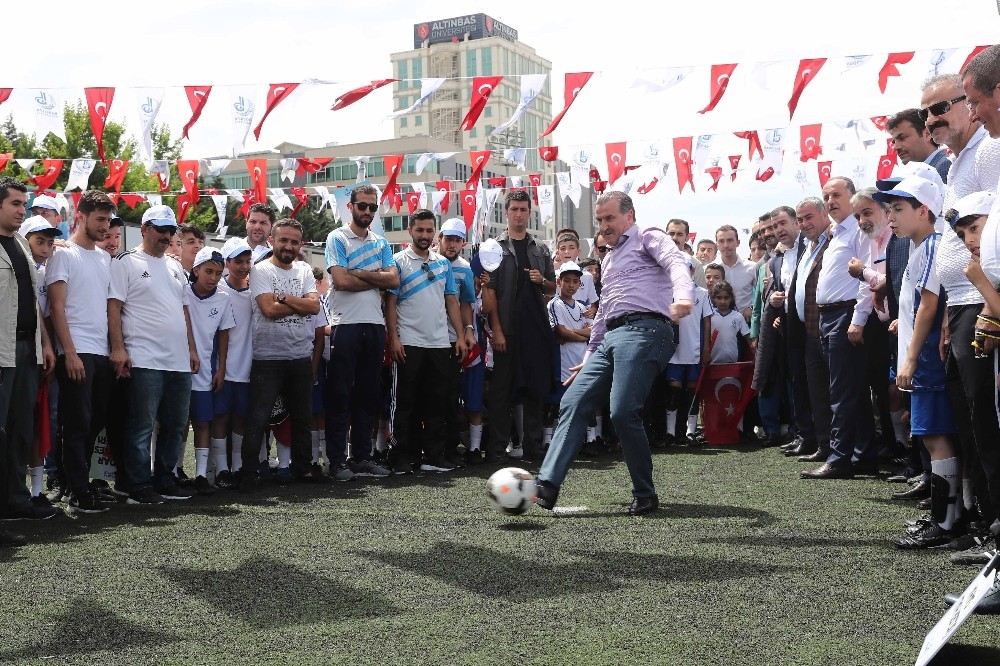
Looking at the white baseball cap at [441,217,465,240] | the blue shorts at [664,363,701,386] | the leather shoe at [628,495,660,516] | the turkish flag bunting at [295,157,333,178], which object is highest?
the turkish flag bunting at [295,157,333,178]

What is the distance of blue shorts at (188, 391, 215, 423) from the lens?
26.6 ft

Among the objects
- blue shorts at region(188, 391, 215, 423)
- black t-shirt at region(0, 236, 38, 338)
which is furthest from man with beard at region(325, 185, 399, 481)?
black t-shirt at region(0, 236, 38, 338)

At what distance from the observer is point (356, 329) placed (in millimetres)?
8336

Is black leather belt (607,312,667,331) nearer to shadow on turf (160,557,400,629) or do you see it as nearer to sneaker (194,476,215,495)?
shadow on turf (160,557,400,629)

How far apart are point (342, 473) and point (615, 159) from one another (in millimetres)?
13093

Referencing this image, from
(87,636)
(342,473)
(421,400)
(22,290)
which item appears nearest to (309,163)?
(421,400)

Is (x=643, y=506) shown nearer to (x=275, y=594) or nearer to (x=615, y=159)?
(x=275, y=594)

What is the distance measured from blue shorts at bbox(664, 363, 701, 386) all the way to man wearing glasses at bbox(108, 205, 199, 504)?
5038 millimetres

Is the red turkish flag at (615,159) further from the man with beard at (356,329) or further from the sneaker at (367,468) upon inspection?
the sneaker at (367,468)

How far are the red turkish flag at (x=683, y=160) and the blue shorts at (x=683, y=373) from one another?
9714 mm

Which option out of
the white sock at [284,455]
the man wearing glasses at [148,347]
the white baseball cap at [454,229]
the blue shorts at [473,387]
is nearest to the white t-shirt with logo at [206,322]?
the man wearing glasses at [148,347]

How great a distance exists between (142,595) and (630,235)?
3566mm

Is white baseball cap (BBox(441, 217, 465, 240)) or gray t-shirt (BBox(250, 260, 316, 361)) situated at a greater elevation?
white baseball cap (BBox(441, 217, 465, 240))

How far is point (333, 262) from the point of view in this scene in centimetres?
840
